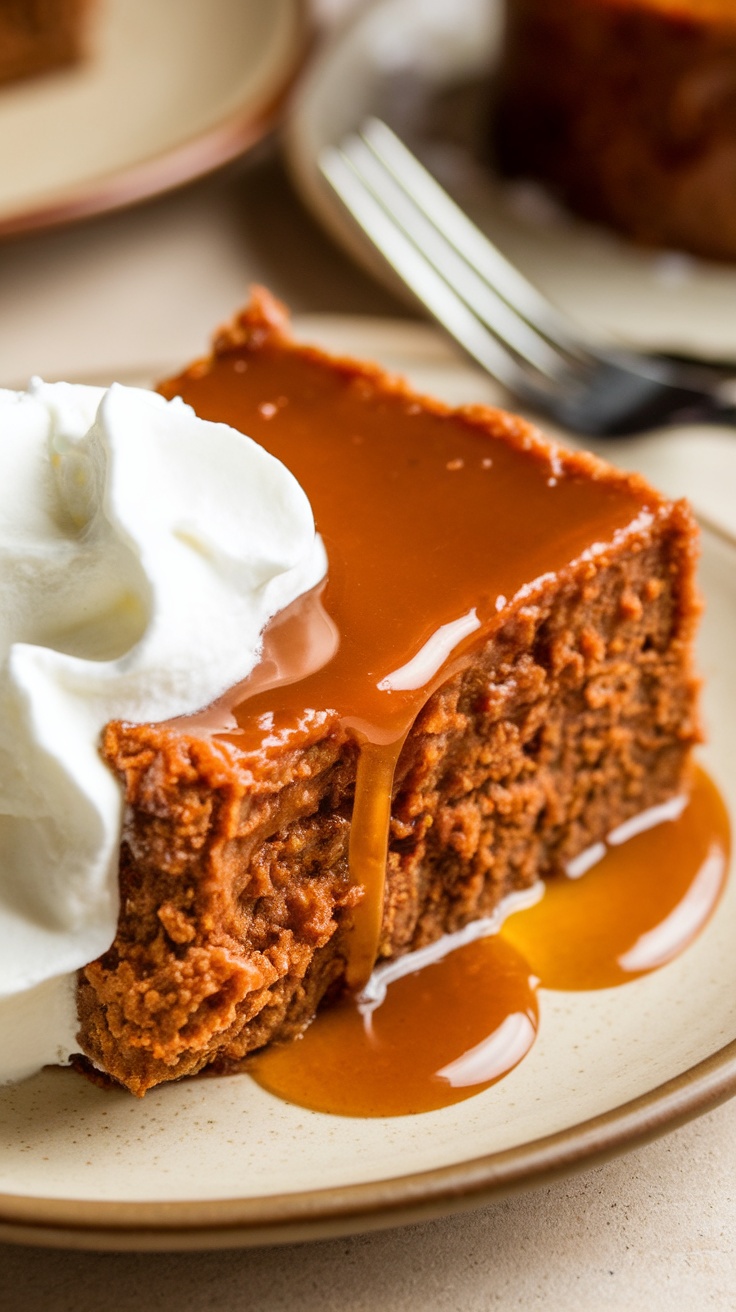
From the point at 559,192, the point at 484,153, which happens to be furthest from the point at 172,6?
the point at 559,192

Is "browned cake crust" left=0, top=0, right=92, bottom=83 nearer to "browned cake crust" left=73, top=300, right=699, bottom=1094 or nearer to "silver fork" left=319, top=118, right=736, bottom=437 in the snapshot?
"silver fork" left=319, top=118, right=736, bottom=437

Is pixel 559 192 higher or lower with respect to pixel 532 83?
lower

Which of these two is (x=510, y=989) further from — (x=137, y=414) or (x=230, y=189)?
(x=230, y=189)

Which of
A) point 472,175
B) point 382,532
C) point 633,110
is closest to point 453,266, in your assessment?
point 633,110

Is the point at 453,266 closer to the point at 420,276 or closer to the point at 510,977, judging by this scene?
the point at 420,276

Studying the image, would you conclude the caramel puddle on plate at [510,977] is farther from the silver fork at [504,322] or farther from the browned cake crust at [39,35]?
the browned cake crust at [39,35]

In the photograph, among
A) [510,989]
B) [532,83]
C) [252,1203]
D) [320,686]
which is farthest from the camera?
[532,83]
